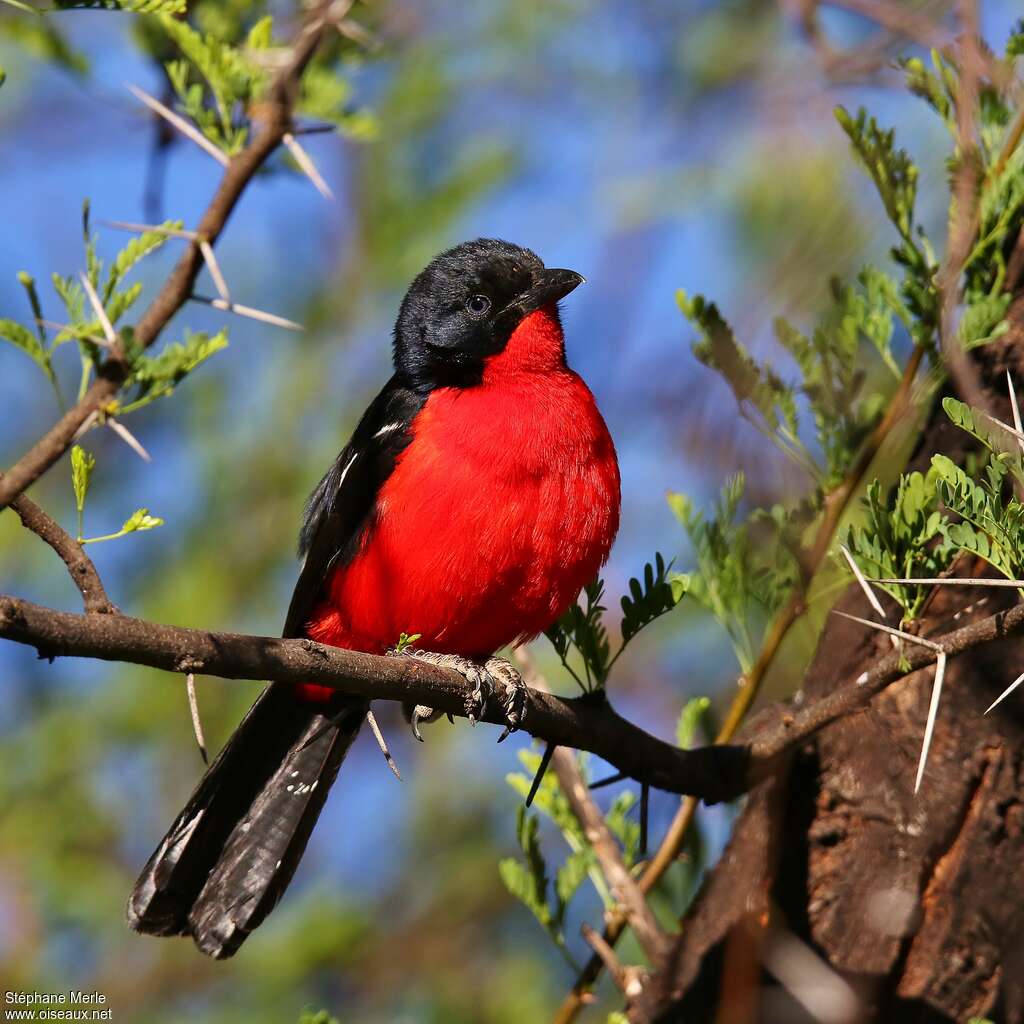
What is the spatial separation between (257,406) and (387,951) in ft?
7.95

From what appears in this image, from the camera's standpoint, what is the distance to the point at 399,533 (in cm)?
399

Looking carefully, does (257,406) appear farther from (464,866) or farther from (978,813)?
(978,813)

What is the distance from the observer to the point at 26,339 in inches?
112

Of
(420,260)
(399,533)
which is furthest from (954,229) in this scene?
(420,260)

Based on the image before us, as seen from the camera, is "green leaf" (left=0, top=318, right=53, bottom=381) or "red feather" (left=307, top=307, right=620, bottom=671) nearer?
"green leaf" (left=0, top=318, right=53, bottom=381)

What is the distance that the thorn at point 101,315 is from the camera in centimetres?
282

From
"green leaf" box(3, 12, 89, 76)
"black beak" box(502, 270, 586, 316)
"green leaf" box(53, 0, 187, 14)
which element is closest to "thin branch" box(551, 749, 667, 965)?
"black beak" box(502, 270, 586, 316)

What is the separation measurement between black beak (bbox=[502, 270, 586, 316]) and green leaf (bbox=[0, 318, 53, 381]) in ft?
6.78

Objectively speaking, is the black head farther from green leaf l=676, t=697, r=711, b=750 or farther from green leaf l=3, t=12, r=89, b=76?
green leaf l=676, t=697, r=711, b=750

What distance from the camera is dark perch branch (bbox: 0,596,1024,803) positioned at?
2000 millimetres

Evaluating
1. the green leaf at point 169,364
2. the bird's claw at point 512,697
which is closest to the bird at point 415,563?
the bird's claw at point 512,697

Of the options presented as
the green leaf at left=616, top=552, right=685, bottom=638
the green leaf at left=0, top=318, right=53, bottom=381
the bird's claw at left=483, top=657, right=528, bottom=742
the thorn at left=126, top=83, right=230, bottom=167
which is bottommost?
the bird's claw at left=483, top=657, right=528, bottom=742

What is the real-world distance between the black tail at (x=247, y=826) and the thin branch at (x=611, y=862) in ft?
2.11

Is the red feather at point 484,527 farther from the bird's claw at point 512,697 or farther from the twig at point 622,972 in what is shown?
the twig at point 622,972
